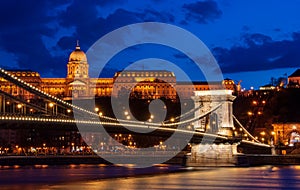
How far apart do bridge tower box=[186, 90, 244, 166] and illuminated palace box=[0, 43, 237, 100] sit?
97.3 metres

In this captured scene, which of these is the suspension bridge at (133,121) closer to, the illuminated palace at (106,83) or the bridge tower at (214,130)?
the bridge tower at (214,130)

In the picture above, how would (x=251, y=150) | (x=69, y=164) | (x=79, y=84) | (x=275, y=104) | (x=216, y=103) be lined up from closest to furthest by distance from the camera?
(x=216, y=103) < (x=69, y=164) < (x=251, y=150) < (x=275, y=104) < (x=79, y=84)

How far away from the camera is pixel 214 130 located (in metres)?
54.4

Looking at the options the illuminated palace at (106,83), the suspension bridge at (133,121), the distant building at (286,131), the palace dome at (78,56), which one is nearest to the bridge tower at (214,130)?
the suspension bridge at (133,121)

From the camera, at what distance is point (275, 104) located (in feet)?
332

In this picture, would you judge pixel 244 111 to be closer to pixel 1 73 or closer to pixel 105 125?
pixel 105 125

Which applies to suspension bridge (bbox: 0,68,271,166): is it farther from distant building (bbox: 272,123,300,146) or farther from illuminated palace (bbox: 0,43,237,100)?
illuminated palace (bbox: 0,43,237,100)

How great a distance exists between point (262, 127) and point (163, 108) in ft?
54.7

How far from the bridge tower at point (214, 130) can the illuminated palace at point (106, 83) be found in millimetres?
97285

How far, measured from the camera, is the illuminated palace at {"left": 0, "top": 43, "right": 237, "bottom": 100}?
6280 inches

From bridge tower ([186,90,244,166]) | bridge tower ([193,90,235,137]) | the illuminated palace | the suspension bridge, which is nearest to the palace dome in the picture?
the illuminated palace

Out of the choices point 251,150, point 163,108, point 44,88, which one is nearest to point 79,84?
point 44,88

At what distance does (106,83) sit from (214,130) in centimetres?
11142

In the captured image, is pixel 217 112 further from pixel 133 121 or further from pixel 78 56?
pixel 78 56
